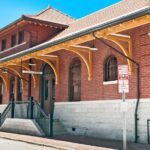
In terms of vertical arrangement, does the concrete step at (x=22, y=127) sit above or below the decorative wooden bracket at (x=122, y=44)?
below

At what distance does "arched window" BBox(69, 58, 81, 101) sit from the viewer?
62.5 ft

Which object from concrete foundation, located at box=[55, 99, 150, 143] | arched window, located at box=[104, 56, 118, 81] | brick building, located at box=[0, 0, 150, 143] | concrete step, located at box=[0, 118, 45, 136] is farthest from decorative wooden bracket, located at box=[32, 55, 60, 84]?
arched window, located at box=[104, 56, 118, 81]

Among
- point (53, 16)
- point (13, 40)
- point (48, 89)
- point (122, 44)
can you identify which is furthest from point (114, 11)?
point (13, 40)

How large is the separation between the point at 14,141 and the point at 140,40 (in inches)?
270

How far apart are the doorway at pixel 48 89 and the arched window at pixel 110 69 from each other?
4.92m

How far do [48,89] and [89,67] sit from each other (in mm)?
4780

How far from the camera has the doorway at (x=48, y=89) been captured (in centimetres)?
2127

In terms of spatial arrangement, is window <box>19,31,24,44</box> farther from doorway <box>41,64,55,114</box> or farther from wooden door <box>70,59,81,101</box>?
wooden door <box>70,59,81,101</box>

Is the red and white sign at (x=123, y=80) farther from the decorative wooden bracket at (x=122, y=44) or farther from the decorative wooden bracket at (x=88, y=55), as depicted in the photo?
the decorative wooden bracket at (x=88, y=55)

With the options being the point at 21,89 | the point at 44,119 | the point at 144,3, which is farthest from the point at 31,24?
the point at 144,3

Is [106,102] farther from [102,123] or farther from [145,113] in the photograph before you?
[145,113]

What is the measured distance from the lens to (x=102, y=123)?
54.7 feet

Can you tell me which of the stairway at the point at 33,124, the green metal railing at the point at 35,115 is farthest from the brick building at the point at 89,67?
the green metal railing at the point at 35,115

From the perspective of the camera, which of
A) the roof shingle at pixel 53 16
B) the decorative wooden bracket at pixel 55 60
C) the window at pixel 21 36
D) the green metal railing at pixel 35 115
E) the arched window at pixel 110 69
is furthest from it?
the window at pixel 21 36
